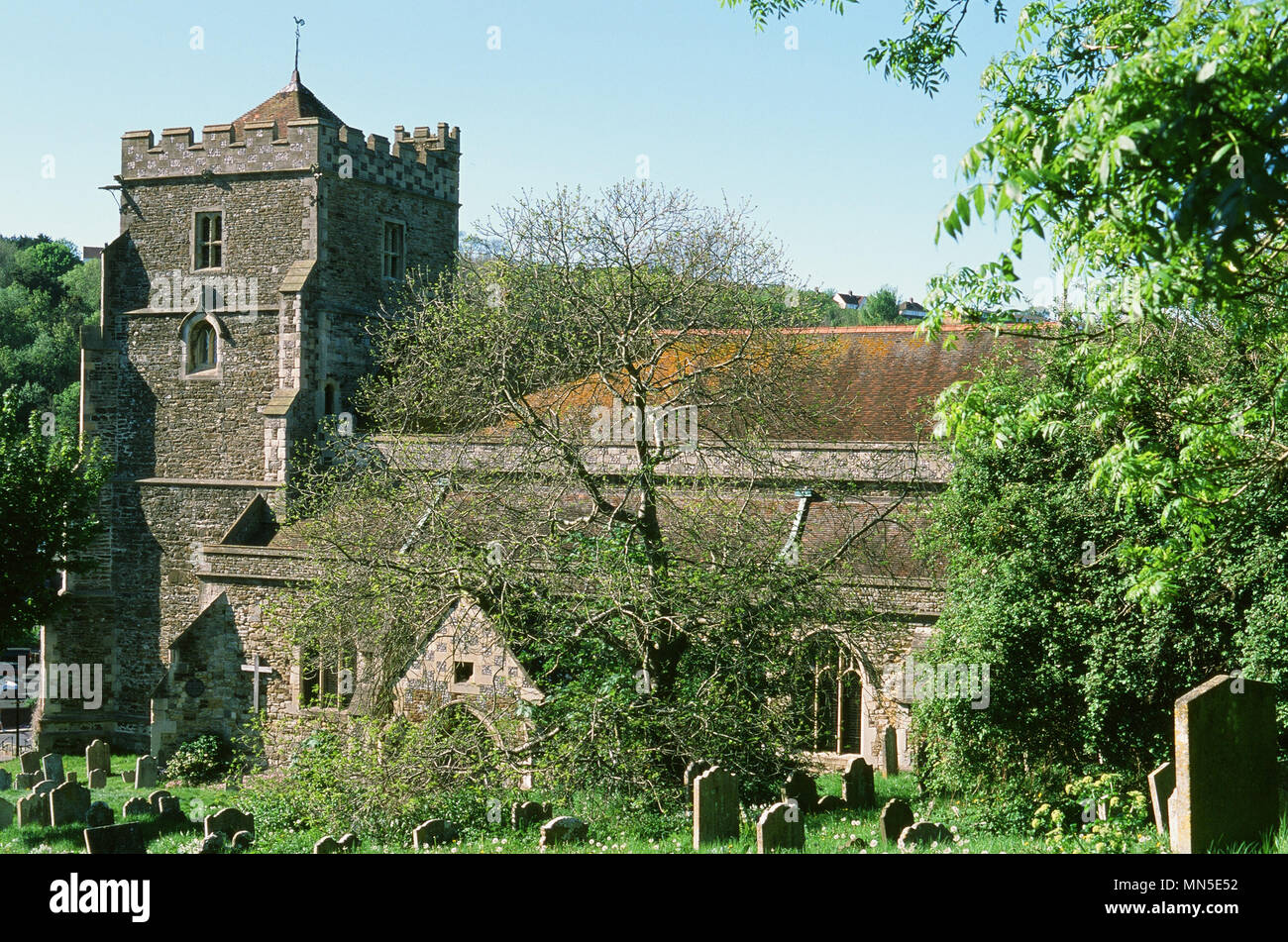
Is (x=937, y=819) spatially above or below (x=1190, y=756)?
below

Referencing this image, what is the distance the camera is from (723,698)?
42.8ft

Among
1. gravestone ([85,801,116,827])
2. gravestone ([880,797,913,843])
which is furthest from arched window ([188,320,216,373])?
gravestone ([880,797,913,843])

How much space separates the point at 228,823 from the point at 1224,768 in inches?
405

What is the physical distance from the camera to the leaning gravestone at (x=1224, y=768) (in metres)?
7.26

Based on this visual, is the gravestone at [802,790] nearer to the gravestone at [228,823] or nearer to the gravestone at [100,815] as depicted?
the gravestone at [228,823]

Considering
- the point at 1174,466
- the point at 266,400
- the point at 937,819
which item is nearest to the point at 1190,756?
the point at 1174,466

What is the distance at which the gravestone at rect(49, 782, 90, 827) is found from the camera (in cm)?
1605

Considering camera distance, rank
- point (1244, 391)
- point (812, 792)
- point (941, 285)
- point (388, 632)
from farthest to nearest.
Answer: point (388, 632), point (812, 792), point (1244, 391), point (941, 285)

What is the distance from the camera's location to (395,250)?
2916 centimetres

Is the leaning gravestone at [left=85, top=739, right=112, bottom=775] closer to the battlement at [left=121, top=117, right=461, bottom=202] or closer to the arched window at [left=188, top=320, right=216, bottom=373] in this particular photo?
the arched window at [left=188, top=320, right=216, bottom=373]

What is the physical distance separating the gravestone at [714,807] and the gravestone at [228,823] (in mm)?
5817

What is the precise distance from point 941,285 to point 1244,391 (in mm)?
3926

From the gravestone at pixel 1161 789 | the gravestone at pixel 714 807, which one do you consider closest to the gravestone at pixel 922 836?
the gravestone at pixel 714 807
